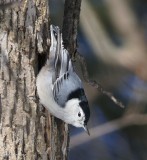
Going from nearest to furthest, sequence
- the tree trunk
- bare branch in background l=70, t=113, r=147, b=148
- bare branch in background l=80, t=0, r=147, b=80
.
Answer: the tree trunk, bare branch in background l=70, t=113, r=147, b=148, bare branch in background l=80, t=0, r=147, b=80

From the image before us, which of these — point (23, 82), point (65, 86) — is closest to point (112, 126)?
point (65, 86)

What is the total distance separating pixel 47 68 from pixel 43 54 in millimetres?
66

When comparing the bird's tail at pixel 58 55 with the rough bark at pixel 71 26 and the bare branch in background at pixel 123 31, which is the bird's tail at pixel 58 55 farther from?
the bare branch in background at pixel 123 31

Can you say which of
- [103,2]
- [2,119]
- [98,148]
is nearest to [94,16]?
[103,2]

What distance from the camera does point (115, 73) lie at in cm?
516

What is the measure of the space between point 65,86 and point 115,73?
7.39ft

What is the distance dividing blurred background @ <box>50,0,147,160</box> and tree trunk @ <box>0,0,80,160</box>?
1404mm

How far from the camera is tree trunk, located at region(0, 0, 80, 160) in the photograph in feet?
8.98

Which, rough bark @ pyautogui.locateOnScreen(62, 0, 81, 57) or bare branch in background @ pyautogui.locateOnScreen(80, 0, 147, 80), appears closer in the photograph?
rough bark @ pyautogui.locateOnScreen(62, 0, 81, 57)

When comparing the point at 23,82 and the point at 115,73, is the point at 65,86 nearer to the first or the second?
the point at 23,82

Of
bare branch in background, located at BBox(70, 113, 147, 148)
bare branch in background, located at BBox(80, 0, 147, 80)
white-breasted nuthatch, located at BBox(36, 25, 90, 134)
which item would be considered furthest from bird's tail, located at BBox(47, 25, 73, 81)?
bare branch in background, located at BBox(80, 0, 147, 80)

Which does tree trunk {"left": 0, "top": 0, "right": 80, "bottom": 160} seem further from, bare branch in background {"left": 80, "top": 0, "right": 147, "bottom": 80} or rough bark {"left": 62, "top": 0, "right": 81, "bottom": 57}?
bare branch in background {"left": 80, "top": 0, "right": 147, "bottom": 80}

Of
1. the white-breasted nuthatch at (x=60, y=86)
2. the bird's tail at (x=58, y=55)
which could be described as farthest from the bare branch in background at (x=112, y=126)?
the bird's tail at (x=58, y=55)

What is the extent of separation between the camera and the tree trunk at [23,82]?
274cm
